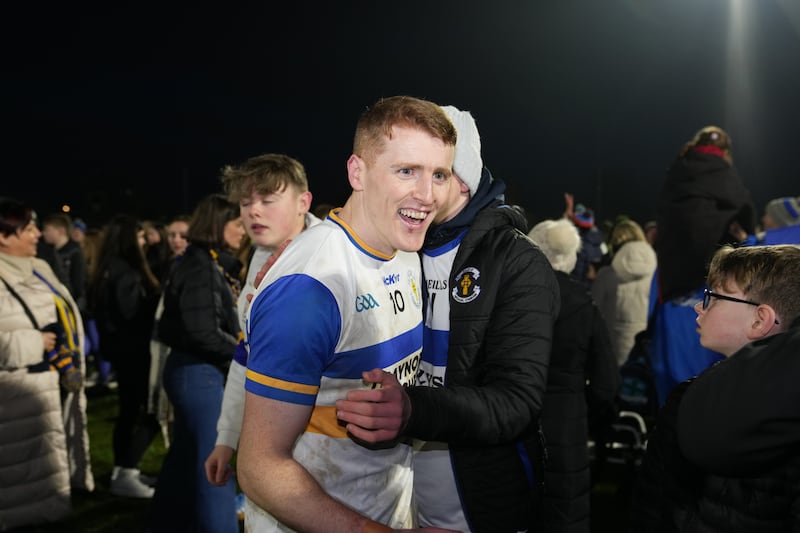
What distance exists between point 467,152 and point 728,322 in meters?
1.10

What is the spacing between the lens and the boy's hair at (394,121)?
1.85 metres

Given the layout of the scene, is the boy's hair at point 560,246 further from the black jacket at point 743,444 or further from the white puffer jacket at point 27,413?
the white puffer jacket at point 27,413

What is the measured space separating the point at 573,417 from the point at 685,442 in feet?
6.91

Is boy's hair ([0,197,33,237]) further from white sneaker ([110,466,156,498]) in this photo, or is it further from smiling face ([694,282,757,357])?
smiling face ([694,282,757,357])

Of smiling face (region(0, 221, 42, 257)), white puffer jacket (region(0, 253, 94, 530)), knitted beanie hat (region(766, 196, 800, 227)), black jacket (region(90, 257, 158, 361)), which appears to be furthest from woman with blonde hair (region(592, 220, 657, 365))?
smiling face (region(0, 221, 42, 257))

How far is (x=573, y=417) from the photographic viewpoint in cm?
345

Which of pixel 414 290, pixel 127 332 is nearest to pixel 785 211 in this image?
pixel 414 290

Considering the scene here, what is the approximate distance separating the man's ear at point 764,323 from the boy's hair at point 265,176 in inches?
93.3

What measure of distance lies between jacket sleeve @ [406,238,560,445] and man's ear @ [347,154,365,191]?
545 mm

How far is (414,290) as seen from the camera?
83.3 inches

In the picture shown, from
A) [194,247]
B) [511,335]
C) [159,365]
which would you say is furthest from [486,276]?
[159,365]

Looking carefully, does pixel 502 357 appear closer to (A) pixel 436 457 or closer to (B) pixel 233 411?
(A) pixel 436 457

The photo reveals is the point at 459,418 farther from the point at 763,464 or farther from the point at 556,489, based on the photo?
the point at 556,489

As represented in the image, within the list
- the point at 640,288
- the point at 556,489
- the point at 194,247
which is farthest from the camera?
the point at 640,288
